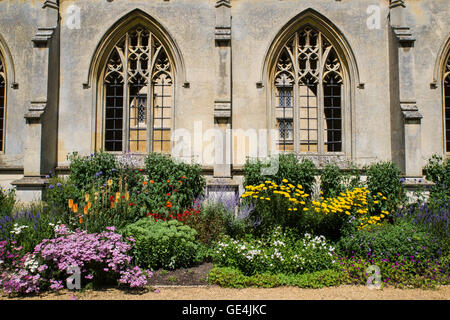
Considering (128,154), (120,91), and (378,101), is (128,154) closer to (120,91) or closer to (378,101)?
(120,91)

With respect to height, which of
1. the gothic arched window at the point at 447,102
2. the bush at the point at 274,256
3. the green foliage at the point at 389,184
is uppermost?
the gothic arched window at the point at 447,102

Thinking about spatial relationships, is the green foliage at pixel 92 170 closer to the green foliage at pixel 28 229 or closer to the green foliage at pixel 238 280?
the green foliage at pixel 28 229

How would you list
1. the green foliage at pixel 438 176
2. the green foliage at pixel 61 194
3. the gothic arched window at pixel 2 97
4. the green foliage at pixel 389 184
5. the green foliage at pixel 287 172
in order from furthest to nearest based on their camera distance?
the gothic arched window at pixel 2 97, the green foliage at pixel 438 176, the green foliage at pixel 389 184, the green foliage at pixel 287 172, the green foliage at pixel 61 194

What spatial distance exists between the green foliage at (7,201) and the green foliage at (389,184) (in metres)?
9.06

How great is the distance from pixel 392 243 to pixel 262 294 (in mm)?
2811

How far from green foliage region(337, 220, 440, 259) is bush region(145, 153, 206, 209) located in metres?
3.78

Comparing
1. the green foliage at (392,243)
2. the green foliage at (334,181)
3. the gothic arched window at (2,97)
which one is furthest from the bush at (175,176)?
the gothic arched window at (2,97)

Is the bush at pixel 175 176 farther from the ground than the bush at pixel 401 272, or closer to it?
farther from the ground

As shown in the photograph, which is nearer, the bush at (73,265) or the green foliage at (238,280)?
the bush at (73,265)

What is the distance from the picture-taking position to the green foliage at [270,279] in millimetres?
5465

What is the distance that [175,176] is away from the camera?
824 centimetres

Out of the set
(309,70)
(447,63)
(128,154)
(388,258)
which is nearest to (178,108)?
(128,154)

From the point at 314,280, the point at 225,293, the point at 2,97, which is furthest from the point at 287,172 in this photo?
the point at 2,97

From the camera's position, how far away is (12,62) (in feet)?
33.4
